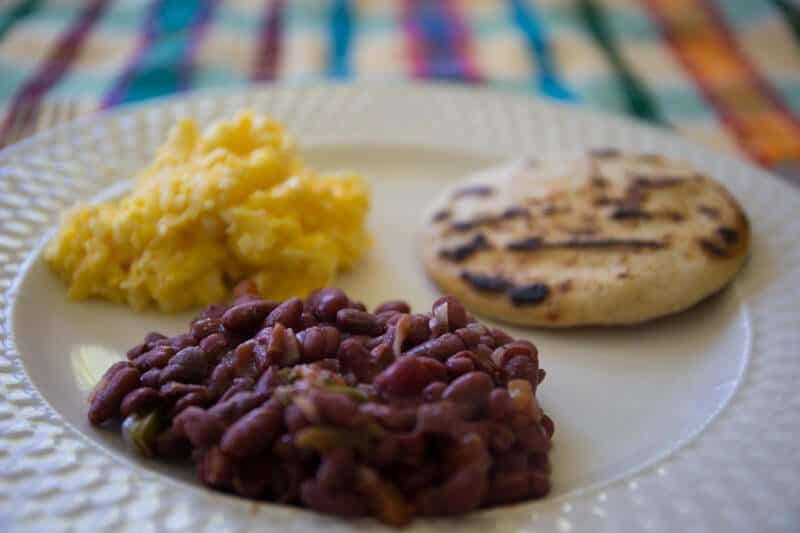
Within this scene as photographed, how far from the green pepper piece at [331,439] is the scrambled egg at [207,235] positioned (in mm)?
1124

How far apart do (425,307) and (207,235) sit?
0.87m

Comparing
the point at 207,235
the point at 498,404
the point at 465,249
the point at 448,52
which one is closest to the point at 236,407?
the point at 498,404

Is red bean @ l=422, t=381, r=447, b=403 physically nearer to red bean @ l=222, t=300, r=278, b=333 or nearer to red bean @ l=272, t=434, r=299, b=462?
red bean @ l=272, t=434, r=299, b=462

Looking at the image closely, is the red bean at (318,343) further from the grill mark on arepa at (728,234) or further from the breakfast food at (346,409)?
the grill mark on arepa at (728,234)

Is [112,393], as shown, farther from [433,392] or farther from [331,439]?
[433,392]

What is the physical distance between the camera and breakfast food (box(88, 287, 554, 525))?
6.87 ft

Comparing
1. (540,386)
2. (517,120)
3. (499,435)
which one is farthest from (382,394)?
(517,120)

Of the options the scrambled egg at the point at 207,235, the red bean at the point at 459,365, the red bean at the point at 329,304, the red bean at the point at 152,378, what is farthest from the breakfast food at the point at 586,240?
the red bean at the point at 152,378

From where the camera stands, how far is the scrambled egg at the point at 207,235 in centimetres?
305

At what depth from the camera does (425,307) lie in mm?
3230

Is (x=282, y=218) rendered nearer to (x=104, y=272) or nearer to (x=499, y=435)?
(x=104, y=272)

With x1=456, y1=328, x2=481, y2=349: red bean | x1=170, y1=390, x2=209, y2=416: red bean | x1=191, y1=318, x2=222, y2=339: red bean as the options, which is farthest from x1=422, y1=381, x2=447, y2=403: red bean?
x1=191, y1=318, x2=222, y2=339: red bean

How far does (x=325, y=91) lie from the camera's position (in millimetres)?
4328

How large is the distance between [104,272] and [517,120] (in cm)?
221
